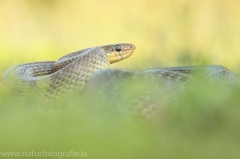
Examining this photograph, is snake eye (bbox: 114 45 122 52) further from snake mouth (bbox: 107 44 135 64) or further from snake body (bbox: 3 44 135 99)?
snake body (bbox: 3 44 135 99)

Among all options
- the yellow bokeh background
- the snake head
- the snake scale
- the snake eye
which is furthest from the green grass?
the yellow bokeh background

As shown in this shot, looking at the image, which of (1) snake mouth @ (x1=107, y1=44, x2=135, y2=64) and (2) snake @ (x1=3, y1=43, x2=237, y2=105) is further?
(1) snake mouth @ (x1=107, y1=44, x2=135, y2=64)

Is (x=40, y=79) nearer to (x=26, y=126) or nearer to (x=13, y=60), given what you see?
(x=26, y=126)

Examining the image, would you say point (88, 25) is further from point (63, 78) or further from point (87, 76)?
point (63, 78)

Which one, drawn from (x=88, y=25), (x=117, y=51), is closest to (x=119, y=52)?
(x=117, y=51)

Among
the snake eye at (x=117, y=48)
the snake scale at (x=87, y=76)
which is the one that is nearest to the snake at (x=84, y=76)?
the snake scale at (x=87, y=76)

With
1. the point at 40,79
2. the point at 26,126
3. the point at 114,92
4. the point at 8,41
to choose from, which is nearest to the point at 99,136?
the point at 26,126

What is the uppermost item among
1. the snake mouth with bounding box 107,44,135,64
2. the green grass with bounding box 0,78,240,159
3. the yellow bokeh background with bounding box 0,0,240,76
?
the green grass with bounding box 0,78,240,159

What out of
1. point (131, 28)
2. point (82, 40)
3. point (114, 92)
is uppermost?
point (114, 92)
